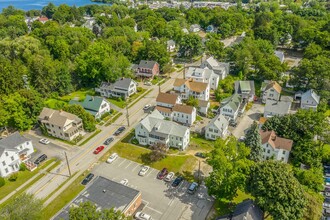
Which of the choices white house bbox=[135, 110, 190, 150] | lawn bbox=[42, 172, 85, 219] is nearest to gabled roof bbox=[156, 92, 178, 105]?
white house bbox=[135, 110, 190, 150]

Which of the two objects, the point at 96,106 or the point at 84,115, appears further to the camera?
the point at 96,106

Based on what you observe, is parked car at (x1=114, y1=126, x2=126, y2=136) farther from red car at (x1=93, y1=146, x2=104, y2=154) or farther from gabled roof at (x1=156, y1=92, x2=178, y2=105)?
gabled roof at (x1=156, y1=92, x2=178, y2=105)

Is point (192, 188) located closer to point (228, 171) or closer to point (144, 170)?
point (228, 171)

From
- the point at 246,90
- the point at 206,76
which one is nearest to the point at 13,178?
the point at 206,76

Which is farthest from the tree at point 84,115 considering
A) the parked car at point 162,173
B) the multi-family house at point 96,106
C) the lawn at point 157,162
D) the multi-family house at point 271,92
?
the multi-family house at point 271,92

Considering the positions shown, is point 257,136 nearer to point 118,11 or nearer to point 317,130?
point 317,130
